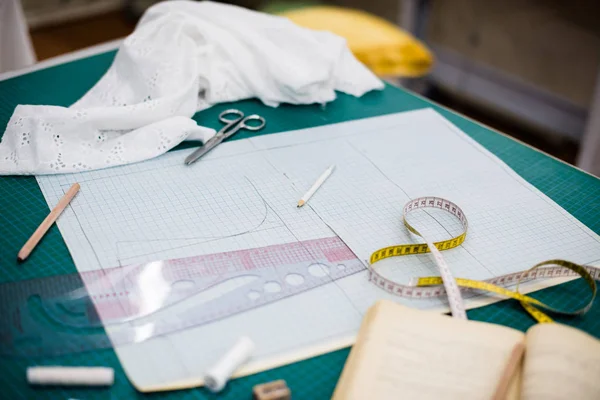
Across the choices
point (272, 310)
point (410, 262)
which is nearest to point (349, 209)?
point (410, 262)

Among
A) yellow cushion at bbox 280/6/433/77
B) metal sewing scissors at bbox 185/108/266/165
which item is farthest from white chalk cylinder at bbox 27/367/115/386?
yellow cushion at bbox 280/6/433/77

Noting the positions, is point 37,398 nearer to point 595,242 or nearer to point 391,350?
point 391,350

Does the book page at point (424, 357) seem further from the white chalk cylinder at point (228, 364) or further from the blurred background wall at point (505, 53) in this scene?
the blurred background wall at point (505, 53)

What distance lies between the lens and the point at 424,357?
74 centimetres

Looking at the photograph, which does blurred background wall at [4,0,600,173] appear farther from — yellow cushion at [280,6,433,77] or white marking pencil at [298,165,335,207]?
white marking pencil at [298,165,335,207]

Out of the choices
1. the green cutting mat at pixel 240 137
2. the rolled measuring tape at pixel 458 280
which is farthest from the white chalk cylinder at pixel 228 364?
the rolled measuring tape at pixel 458 280

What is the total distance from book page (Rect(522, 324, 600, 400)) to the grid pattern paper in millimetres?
155

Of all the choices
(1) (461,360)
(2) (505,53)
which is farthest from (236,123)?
(2) (505,53)

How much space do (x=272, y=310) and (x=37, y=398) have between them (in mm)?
301

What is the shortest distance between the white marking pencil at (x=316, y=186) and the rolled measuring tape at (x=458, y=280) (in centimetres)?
18

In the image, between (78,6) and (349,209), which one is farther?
(78,6)

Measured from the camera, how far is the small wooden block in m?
0.68

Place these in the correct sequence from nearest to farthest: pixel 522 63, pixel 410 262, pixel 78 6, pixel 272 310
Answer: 1. pixel 272 310
2. pixel 410 262
3. pixel 522 63
4. pixel 78 6

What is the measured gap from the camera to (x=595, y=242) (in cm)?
99
